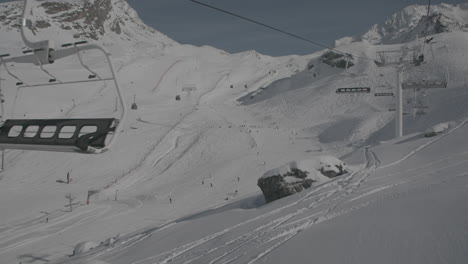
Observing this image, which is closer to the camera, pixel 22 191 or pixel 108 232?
pixel 108 232

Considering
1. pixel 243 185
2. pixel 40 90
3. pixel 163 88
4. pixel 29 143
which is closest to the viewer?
pixel 29 143

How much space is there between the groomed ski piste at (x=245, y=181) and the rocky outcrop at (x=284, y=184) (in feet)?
1.81

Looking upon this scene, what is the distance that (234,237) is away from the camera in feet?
26.5

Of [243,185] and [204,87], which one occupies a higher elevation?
[204,87]

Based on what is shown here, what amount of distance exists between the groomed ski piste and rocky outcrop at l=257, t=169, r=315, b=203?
0.55 meters

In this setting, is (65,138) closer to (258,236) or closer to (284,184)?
(258,236)

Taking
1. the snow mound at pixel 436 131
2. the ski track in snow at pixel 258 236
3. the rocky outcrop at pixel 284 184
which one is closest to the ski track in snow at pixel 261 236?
the ski track in snow at pixel 258 236

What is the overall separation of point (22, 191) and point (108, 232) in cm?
1074

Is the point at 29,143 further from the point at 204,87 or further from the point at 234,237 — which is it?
the point at 204,87

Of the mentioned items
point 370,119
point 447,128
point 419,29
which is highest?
point 419,29

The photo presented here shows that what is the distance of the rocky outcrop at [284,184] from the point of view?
11.5 meters

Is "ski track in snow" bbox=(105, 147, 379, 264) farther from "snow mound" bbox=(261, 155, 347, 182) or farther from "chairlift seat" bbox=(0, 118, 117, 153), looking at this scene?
"chairlift seat" bbox=(0, 118, 117, 153)

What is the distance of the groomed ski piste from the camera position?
645cm

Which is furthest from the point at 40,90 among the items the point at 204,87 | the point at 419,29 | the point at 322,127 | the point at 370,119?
the point at 419,29
